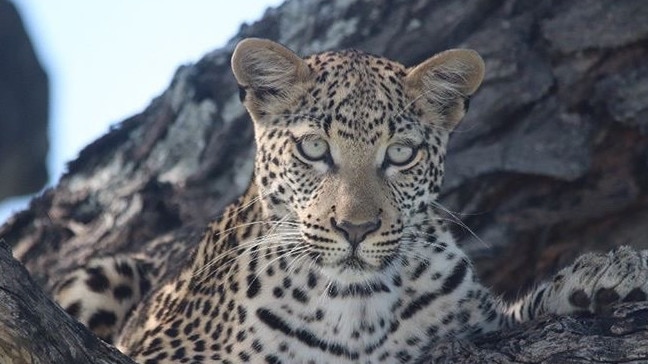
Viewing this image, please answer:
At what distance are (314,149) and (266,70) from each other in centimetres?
59

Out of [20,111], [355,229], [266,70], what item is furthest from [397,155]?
[20,111]

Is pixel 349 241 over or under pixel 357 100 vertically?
under

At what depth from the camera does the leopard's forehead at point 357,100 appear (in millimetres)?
7555

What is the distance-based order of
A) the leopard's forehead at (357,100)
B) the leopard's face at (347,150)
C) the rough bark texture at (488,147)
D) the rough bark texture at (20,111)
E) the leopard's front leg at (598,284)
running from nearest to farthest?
the leopard's front leg at (598,284) → the leopard's face at (347,150) → the leopard's forehead at (357,100) → the rough bark texture at (488,147) → the rough bark texture at (20,111)

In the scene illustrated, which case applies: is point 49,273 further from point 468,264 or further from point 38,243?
point 468,264

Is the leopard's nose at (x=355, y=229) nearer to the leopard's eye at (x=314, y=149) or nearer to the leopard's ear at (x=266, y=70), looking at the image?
the leopard's eye at (x=314, y=149)

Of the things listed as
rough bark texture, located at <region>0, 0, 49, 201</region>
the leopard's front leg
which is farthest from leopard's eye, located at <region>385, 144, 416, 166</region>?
rough bark texture, located at <region>0, 0, 49, 201</region>

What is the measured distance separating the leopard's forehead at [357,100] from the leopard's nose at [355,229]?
18.9 inches

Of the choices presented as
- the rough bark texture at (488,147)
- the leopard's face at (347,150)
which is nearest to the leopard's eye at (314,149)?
the leopard's face at (347,150)

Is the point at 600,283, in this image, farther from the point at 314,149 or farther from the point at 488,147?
the point at 488,147

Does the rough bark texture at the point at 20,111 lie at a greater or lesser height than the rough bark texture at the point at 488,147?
greater

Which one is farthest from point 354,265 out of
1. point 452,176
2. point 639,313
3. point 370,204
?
point 452,176

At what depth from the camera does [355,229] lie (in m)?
7.21

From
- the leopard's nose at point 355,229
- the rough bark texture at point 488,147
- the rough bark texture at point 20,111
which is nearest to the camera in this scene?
the leopard's nose at point 355,229
